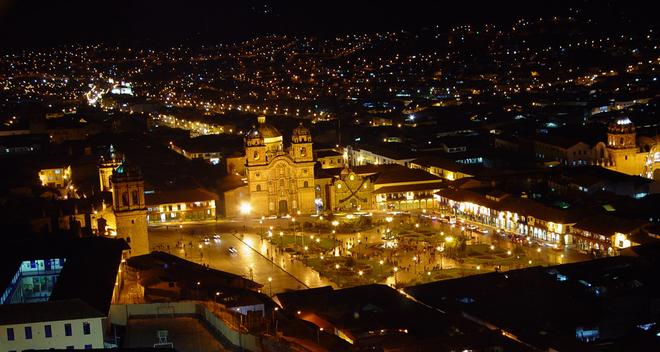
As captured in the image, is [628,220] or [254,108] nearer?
[628,220]

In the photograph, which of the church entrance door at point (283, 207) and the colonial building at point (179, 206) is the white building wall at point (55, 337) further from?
the church entrance door at point (283, 207)

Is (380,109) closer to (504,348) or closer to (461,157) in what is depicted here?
(461,157)

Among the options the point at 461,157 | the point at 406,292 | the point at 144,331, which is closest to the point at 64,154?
the point at 461,157

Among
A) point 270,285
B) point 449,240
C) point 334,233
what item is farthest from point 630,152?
point 270,285

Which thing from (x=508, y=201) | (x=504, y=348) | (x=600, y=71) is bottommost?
(x=504, y=348)

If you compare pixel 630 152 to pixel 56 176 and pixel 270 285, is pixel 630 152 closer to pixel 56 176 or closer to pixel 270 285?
pixel 270 285

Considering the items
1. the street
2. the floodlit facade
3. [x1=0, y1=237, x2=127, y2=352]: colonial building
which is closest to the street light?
the street

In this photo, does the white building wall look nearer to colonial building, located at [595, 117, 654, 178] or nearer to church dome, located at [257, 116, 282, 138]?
church dome, located at [257, 116, 282, 138]
